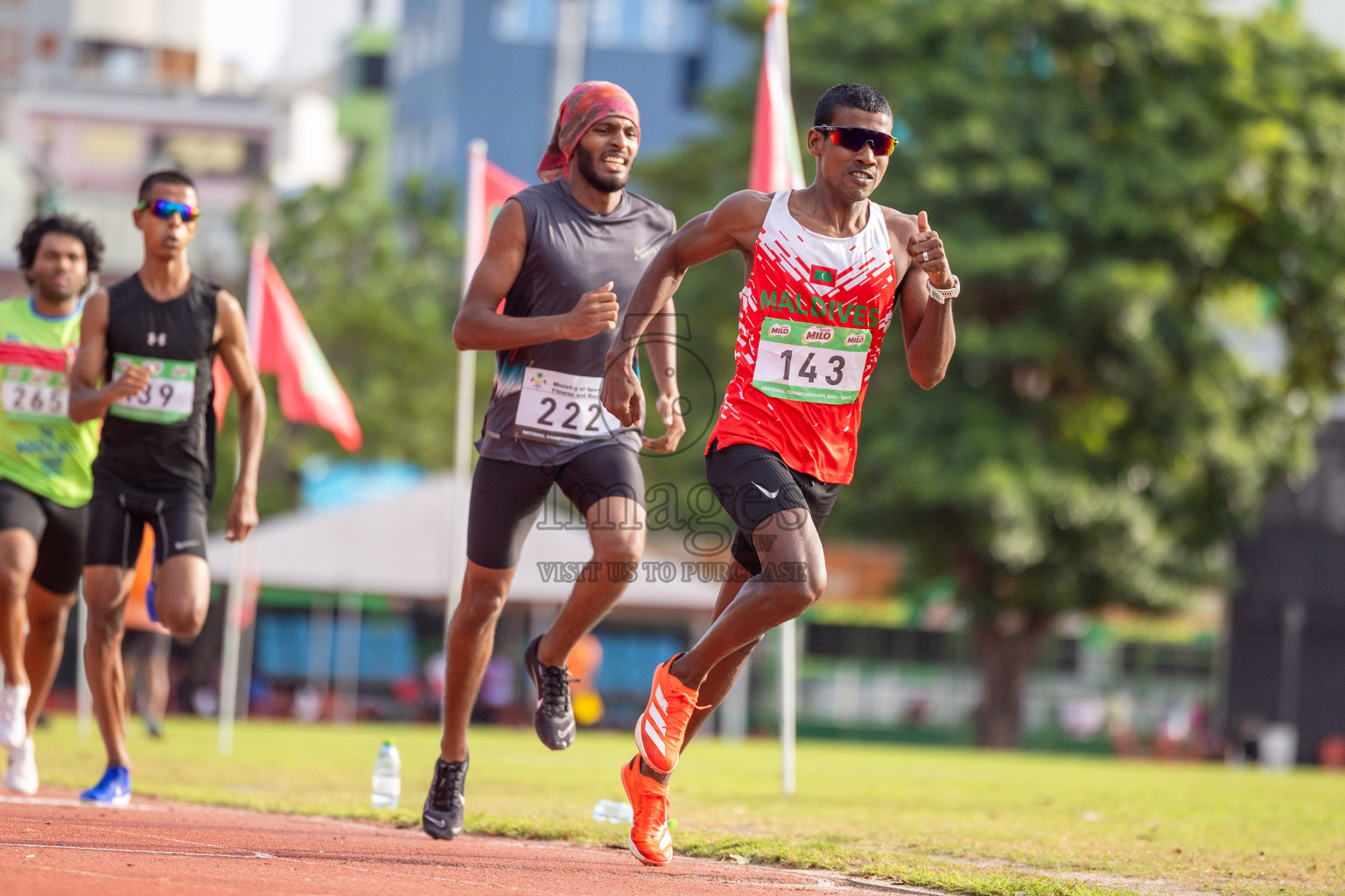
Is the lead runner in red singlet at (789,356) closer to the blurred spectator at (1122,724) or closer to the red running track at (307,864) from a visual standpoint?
the red running track at (307,864)

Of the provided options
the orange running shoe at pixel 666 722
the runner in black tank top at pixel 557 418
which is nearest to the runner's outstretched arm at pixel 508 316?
the runner in black tank top at pixel 557 418

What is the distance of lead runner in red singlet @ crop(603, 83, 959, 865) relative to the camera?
5.98 m

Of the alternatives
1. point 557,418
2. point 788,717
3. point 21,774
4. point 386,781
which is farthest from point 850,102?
point 788,717

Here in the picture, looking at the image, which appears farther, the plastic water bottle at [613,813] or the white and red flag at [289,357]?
the white and red flag at [289,357]

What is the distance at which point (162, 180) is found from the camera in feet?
25.2

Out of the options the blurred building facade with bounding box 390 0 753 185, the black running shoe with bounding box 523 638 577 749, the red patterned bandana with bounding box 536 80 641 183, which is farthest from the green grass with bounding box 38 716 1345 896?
the blurred building facade with bounding box 390 0 753 185

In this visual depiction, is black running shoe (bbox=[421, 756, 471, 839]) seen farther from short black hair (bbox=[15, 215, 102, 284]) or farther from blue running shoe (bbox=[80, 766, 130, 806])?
short black hair (bbox=[15, 215, 102, 284])

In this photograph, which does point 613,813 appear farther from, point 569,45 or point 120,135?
point 569,45

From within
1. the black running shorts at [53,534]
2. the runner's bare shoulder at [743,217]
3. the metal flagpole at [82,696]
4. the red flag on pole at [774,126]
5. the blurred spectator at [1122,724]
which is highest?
the red flag on pole at [774,126]

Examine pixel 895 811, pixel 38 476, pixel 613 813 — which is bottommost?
pixel 895 811

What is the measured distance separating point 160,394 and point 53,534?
3.53 ft

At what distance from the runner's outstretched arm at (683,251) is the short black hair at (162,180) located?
→ 249cm

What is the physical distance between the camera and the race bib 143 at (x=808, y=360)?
19.9 feet

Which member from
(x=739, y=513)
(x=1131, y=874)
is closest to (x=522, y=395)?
(x=739, y=513)
